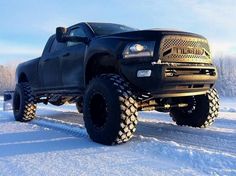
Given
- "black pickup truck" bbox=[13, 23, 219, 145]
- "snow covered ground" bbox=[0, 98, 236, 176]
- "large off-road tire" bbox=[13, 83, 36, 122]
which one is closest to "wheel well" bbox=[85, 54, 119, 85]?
"black pickup truck" bbox=[13, 23, 219, 145]

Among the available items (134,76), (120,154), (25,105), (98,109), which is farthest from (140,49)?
(25,105)

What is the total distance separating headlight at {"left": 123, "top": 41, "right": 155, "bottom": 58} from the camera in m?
5.08

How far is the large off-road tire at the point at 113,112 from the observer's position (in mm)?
4863

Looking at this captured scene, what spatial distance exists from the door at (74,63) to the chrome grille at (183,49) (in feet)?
5.40

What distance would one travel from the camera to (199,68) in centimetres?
540

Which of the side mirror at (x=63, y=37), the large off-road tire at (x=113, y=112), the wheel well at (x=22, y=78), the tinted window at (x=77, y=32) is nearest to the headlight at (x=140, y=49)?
the large off-road tire at (x=113, y=112)

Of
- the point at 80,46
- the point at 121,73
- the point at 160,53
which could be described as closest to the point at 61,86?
the point at 80,46

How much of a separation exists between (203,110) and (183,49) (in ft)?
4.71

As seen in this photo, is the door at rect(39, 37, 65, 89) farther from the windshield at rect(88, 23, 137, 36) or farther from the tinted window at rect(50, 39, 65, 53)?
the windshield at rect(88, 23, 137, 36)

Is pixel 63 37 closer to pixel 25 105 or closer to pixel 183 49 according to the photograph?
pixel 183 49

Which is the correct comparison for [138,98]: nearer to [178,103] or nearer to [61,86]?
[178,103]

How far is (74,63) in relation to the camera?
21.6 feet

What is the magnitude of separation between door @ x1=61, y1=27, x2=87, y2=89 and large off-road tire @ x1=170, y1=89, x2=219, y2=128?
5.89ft

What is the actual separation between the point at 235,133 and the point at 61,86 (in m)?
3.18
